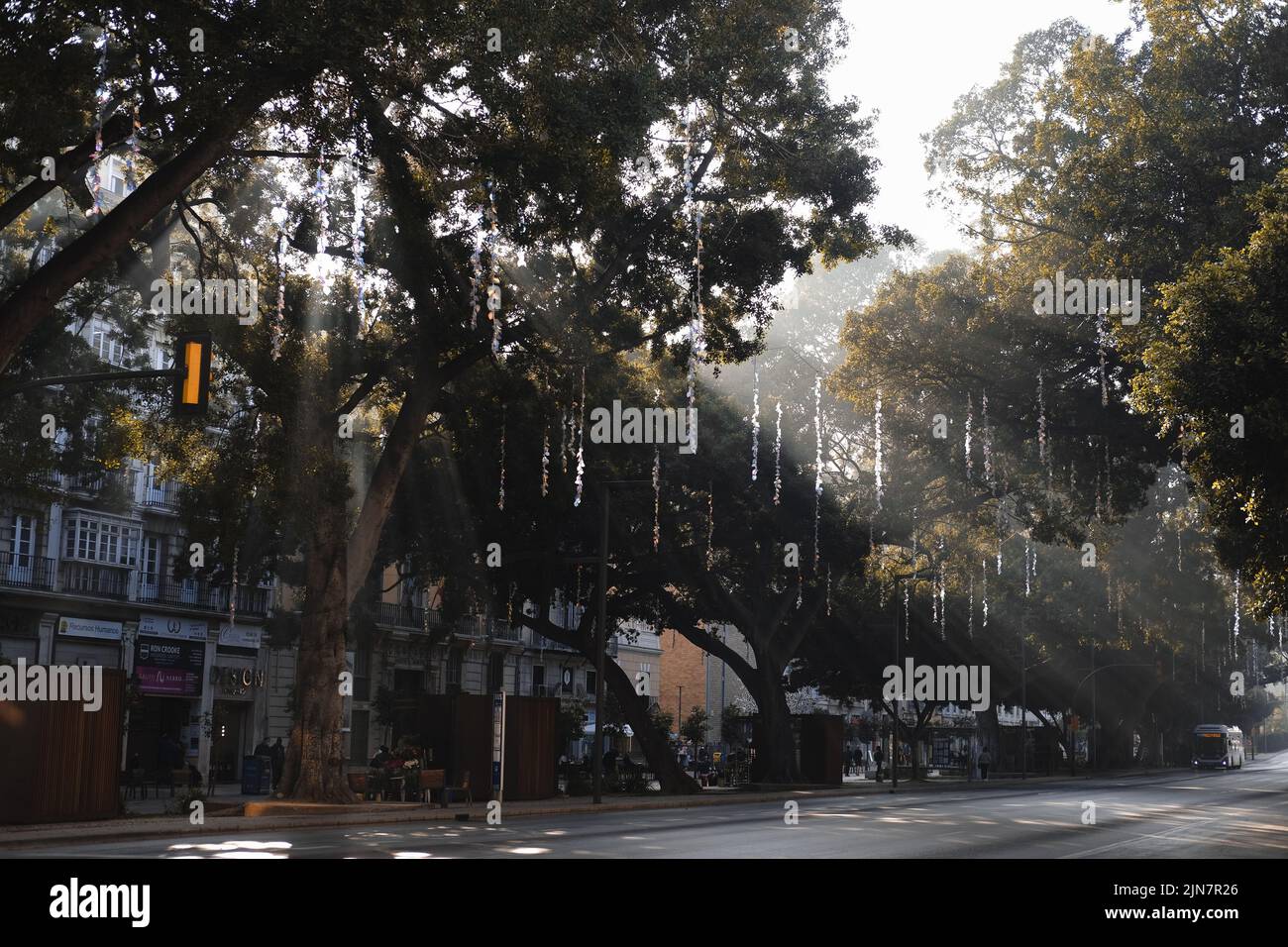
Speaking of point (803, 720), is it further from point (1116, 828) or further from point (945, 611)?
point (1116, 828)

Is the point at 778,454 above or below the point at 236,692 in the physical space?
above

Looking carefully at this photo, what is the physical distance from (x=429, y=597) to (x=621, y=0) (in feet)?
128

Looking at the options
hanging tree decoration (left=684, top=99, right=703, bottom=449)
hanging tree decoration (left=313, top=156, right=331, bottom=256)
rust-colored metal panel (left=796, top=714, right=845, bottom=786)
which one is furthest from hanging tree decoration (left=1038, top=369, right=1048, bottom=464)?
rust-colored metal panel (left=796, top=714, right=845, bottom=786)

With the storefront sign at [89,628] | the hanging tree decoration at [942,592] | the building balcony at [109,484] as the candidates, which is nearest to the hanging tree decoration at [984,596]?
the hanging tree decoration at [942,592]

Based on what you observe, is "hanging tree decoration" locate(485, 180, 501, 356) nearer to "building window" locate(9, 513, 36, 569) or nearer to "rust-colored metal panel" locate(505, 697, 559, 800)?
→ "rust-colored metal panel" locate(505, 697, 559, 800)

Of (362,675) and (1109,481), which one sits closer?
(1109,481)

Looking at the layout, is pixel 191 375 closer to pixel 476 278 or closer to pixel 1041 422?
pixel 476 278

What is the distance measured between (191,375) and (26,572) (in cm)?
2558

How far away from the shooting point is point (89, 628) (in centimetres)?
4091

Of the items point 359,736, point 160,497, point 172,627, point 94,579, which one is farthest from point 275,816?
point 359,736

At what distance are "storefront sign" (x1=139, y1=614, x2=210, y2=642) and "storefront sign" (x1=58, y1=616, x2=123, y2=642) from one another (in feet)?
3.17

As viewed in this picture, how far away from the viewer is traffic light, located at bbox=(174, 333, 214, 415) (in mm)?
17078

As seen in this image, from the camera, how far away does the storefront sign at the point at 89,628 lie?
40031 millimetres

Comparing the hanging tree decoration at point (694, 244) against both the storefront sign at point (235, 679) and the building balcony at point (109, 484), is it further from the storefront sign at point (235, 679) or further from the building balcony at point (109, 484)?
the storefront sign at point (235, 679)
